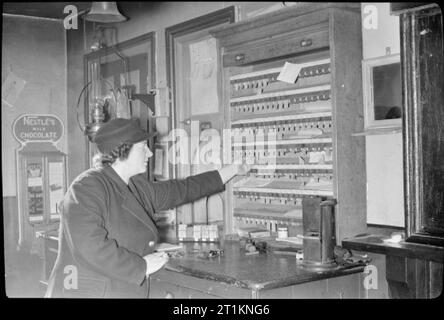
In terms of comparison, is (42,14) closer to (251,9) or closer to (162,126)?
(162,126)

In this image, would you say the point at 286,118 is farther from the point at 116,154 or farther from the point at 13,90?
the point at 13,90

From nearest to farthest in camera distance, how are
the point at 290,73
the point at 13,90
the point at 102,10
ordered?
the point at 290,73, the point at 102,10, the point at 13,90

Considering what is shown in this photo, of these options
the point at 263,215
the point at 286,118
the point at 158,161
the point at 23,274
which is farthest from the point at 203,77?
the point at 23,274

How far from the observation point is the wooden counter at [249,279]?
8.64ft

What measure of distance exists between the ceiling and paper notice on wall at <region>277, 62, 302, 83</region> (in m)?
2.22

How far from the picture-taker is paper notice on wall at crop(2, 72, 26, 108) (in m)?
5.59

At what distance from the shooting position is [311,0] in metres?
3.13

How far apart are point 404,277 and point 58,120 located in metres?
4.15

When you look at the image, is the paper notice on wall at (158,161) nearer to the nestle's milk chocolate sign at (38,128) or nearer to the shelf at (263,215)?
the nestle's milk chocolate sign at (38,128)

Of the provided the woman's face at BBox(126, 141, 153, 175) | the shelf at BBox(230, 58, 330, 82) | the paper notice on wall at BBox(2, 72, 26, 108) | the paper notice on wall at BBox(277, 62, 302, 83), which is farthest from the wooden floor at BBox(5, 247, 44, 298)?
the paper notice on wall at BBox(277, 62, 302, 83)

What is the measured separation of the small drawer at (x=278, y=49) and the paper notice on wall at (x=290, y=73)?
111 mm

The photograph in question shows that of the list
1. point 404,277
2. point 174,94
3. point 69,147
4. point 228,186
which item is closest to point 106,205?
point 228,186

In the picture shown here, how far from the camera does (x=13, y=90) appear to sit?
562 centimetres

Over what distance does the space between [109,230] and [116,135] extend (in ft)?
1.61
